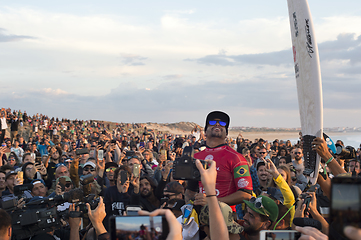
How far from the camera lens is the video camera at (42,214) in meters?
3.84

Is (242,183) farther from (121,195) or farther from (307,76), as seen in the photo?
(307,76)

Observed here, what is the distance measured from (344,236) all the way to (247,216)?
7.52 ft

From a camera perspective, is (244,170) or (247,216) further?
(244,170)

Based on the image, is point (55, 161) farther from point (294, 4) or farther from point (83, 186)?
point (294, 4)

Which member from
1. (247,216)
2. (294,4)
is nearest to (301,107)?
(294,4)

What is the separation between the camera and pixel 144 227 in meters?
1.52

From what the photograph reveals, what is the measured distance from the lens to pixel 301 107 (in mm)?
6176

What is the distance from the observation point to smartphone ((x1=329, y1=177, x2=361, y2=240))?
1.10 metres

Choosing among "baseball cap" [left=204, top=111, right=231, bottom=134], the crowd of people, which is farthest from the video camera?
"baseball cap" [left=204, top=111, right=231, bottom=134]

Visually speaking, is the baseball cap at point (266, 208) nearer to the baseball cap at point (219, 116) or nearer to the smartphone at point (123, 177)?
the baseball cap at point (219, 116)

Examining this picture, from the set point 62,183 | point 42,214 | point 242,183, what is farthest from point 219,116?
point 62,183

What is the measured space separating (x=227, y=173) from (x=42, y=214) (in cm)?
233

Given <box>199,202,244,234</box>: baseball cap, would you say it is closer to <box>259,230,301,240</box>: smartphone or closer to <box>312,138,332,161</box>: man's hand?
<box>259,230,301,240</box>: smartphone

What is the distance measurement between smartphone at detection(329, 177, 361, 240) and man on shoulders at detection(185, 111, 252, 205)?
7.93 ft
